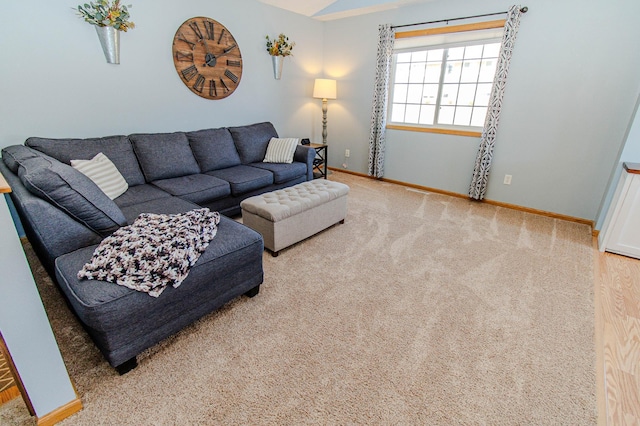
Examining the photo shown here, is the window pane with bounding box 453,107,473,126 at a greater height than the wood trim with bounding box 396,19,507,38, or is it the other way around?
the wood trim with bounding box 396,19,507,38

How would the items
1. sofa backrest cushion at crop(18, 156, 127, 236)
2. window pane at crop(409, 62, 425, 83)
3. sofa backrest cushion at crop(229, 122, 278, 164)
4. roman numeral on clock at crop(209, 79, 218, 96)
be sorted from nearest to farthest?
sofa backrest cushion at crop(18, 156, 127, 236), roman numeral on clock at crop(209, 79, 218, 96), sofa backrest cushion at crop(229, 122, 278, 164), window pane at crop(409, 62, 425, 83)

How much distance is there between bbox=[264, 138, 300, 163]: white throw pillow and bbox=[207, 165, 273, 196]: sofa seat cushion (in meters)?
0.39

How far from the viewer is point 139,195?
2572mm

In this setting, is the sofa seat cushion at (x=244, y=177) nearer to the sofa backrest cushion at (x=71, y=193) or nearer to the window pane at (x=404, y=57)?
the sofa backrest cushion at (x=71, y=193)

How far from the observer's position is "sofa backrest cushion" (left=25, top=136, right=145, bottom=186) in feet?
7.95

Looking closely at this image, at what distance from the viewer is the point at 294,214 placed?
255cm

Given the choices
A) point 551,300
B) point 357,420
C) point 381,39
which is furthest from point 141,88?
point 551,300

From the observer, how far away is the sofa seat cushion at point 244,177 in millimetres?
3076

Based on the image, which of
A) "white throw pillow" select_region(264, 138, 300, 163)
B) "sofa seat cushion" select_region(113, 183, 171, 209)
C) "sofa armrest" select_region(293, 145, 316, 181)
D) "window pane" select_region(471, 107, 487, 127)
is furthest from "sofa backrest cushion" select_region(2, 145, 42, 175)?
"window pane" select_region(471, 107, 487, 127)

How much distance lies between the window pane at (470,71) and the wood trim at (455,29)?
0.36 m

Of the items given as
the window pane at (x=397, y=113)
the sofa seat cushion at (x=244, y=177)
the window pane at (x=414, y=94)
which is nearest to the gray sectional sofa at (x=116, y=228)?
the sofa seat cushion at (x=244, y=177)

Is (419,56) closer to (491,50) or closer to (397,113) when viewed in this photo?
(397,113)

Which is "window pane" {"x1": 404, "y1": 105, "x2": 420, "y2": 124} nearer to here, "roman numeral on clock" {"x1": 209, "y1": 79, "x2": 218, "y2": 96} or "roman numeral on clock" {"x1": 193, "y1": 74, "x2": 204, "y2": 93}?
"roman numeral on clock" {"x1": 209, "y1": 79, "x2": 218, "y2": 96}

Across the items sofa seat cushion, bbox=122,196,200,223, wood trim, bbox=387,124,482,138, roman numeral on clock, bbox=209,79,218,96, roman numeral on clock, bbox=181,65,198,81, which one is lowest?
sofa seat cushion, bbox=122,196,200,223
